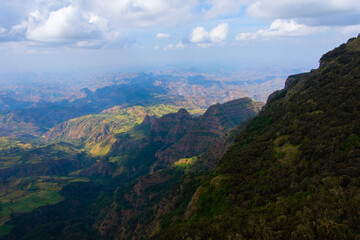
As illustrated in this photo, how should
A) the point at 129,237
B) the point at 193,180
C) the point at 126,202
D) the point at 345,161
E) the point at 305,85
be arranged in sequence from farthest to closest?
the point at 126,202 < the point at 129,237 < the point at 193,180 < the point at 305,85 < the point at 345,161

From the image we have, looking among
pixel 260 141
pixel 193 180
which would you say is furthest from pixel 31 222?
pixel 260 141

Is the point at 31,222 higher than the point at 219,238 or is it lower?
lower

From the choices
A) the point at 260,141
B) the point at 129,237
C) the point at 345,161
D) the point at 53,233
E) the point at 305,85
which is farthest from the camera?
the point at 53,233

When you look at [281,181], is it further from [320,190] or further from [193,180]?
[193,180]

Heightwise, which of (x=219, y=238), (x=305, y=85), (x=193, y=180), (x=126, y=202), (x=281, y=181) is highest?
(x=305, y=85)

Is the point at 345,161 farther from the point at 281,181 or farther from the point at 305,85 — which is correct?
the point at 305,85

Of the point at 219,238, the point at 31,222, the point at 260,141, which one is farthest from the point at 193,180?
the point at 31,222

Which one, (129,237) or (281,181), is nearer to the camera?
(281,181)
